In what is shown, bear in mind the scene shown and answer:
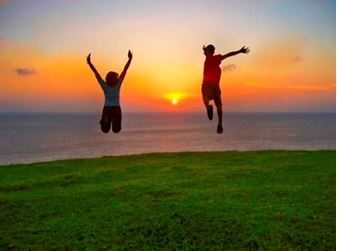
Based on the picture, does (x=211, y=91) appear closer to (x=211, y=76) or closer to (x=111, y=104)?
(x=211, y=76)

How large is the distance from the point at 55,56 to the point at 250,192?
15.4ft

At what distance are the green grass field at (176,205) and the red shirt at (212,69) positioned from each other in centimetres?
355

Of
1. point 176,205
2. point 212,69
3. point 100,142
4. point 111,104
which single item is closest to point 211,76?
point 212,69

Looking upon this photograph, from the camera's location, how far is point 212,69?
180 centimetres

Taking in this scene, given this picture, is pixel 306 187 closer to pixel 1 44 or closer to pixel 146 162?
pixel 146 162

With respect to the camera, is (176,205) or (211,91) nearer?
(211,91)

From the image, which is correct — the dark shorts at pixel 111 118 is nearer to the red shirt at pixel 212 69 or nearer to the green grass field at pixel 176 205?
the red shirt at pixel 212 69

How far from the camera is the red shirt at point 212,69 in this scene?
1794 millimetres

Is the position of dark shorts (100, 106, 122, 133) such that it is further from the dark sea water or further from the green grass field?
the dark sea water

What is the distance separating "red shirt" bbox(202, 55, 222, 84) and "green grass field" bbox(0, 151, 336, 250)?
140 inches

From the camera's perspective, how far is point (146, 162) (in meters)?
10.1

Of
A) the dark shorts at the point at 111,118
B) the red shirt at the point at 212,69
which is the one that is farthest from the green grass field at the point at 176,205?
the red shirt at the point at 212,69

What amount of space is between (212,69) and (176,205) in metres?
4.81

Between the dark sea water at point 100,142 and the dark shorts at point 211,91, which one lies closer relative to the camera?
the dark shorts at point 211,91
